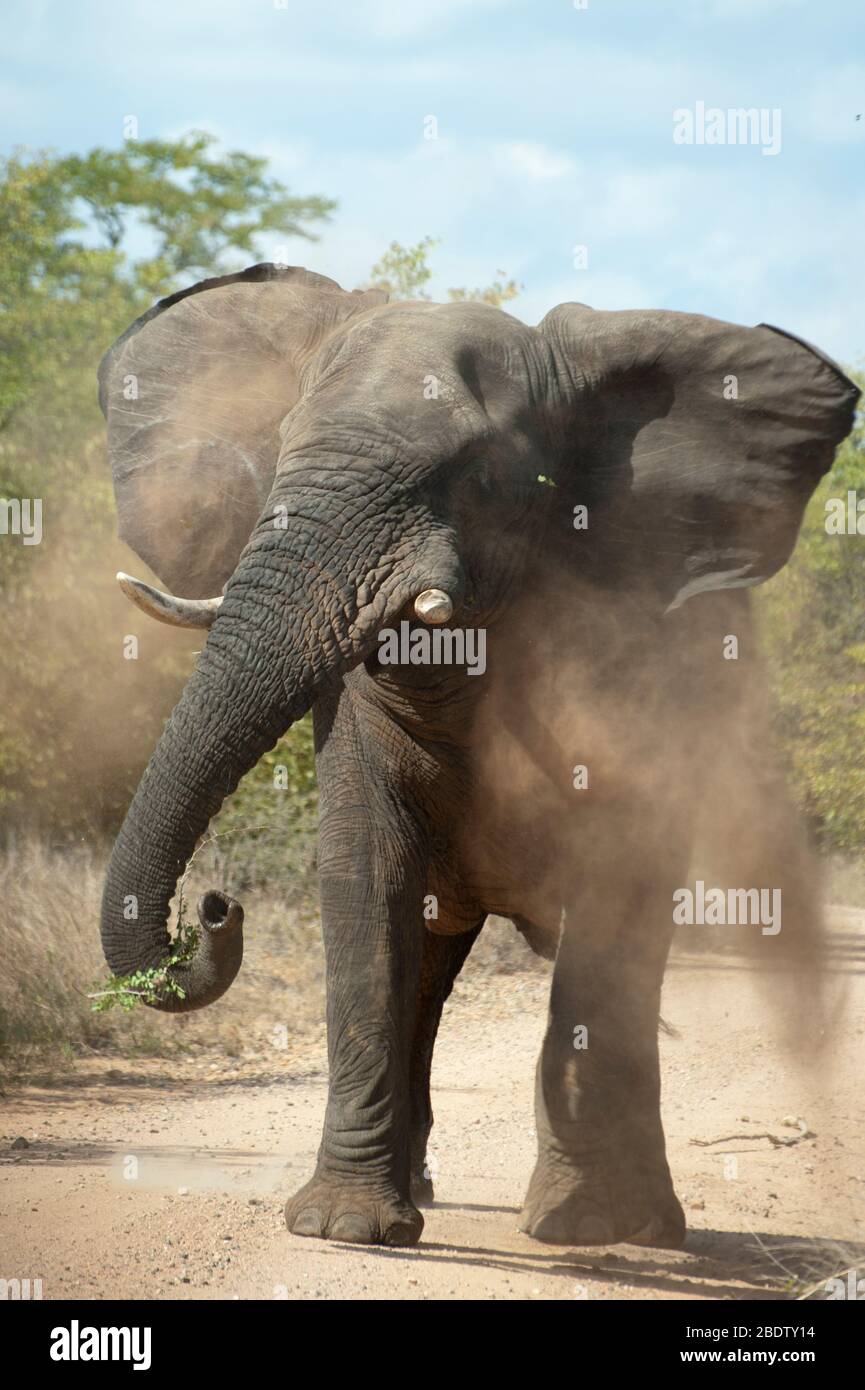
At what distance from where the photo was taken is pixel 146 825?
5410 millimetres

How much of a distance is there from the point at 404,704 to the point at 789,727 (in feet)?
38.2

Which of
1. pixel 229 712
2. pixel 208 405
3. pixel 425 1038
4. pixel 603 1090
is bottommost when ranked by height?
pixel 603 1090

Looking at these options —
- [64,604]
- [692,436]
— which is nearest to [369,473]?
[692,436]

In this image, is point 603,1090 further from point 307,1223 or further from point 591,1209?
point 307,1223

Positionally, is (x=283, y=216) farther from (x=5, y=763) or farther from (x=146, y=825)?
(x=146, y=825)

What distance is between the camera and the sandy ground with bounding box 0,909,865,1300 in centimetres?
572

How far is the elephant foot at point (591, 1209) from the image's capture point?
6434 millimetres

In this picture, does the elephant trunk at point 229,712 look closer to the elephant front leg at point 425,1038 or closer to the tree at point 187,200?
the elephant front leg at point 425,1038

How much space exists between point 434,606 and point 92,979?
6446 mm

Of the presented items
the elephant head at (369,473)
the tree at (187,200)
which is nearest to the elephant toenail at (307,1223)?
the elephant head at (369,473)

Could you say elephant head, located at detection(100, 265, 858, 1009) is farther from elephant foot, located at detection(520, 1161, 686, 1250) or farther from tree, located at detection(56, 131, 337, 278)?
tree, located at detection(56, 131, 337, 278)

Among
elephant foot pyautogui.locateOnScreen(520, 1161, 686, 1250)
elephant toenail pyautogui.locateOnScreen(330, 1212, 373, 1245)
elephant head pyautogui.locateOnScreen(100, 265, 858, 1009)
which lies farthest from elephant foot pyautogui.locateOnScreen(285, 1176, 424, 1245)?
elephant head pyautogui.locateOnScreen(100, 265, 858, 1009)

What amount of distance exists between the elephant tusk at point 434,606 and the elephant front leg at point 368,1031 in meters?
1.02

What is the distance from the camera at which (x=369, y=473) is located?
5.50 meters
